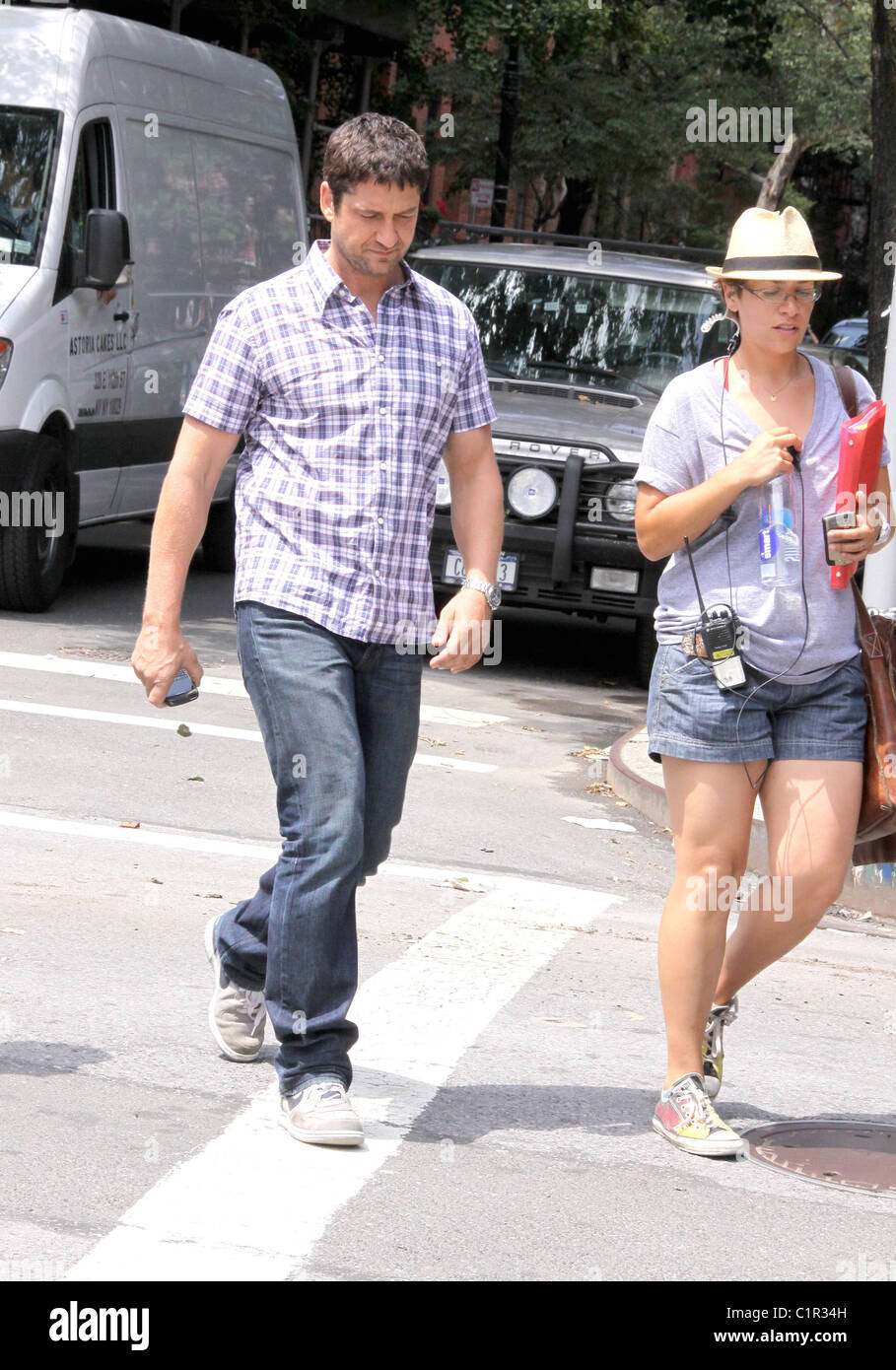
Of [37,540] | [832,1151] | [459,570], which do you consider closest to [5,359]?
[37,540]

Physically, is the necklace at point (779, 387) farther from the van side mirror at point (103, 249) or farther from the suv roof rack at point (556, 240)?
the suv roof rack at point (556, 240)

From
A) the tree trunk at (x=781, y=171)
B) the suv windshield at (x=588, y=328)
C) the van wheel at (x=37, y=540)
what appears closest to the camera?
the van wheel at (x=37, y=540)

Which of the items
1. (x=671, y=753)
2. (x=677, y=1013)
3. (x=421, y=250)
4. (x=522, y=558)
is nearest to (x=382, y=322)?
(x=671, y=753)

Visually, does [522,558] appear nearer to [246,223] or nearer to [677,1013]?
[246,223]

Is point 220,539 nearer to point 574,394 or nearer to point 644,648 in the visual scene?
point 574,394

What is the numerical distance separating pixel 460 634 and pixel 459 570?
6.63 m

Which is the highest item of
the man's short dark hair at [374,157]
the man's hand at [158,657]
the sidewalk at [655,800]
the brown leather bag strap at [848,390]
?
the man's short dark hair at [374,157]

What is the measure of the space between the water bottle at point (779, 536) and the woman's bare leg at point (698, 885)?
0.42 meters

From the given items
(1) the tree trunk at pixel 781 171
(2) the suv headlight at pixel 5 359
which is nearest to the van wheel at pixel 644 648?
(2) the suv headlight at pixel 5 359

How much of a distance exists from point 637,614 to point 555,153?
96.0ft

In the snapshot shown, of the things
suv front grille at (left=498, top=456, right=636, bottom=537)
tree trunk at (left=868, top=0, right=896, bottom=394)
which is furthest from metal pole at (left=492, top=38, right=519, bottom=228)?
suv front grille at (left=498, top=456, right=636, bottom=537)

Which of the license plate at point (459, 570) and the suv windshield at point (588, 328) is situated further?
the suv windshield at point (588, 328)

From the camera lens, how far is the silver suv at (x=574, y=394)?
429 inches
